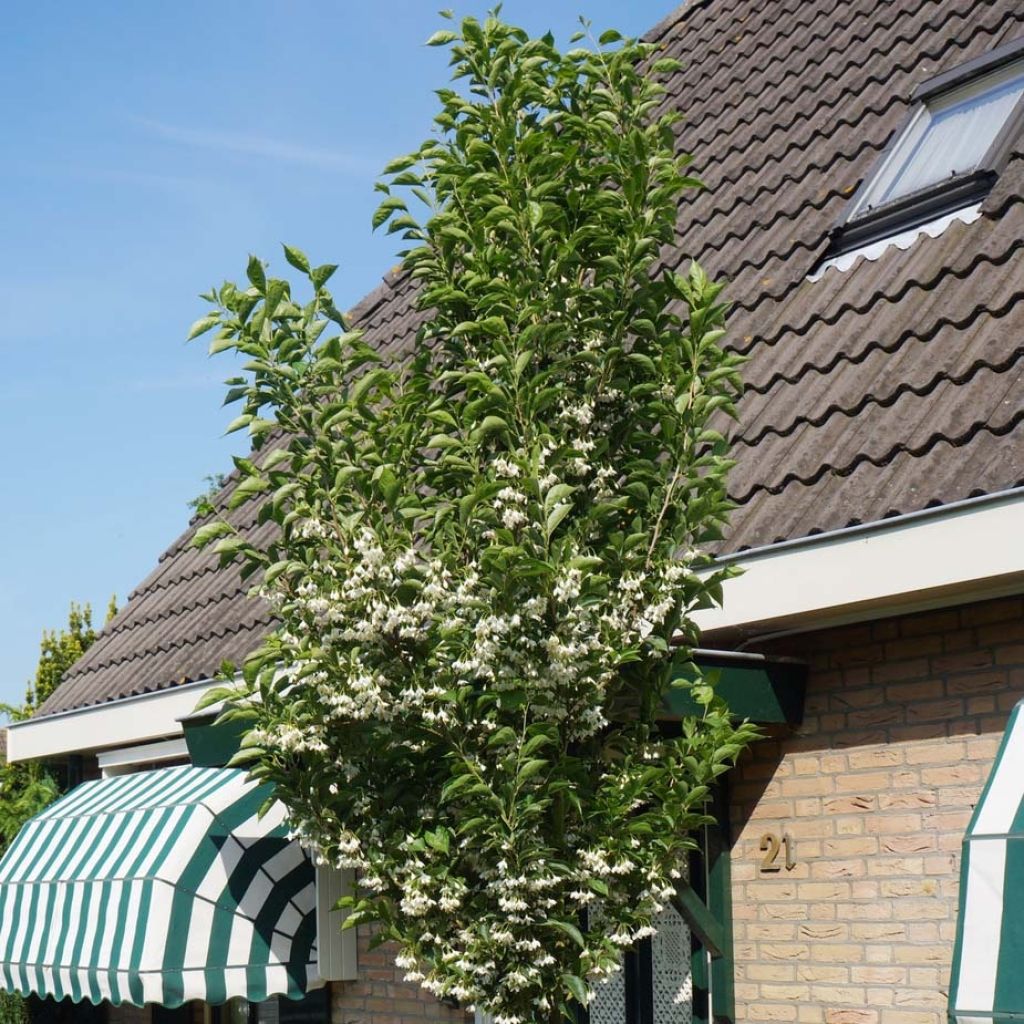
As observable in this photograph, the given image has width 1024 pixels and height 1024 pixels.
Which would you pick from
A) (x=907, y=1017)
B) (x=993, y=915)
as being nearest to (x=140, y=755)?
(x=907, y=1017)

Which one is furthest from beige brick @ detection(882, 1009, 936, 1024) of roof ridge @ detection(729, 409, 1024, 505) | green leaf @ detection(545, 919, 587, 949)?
roof ridge @ detection(729, 409, 1024, 505)

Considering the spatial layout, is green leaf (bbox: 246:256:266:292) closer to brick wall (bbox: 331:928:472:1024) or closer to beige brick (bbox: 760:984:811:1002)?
beige brick (bbox: 760:984:811:1002)

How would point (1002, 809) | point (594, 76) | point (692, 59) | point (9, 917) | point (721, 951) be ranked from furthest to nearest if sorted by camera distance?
point (692, 59), point (9, 917), point (721, 951), point (594, 76), point (1002, 809)

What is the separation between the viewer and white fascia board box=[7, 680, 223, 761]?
991cm

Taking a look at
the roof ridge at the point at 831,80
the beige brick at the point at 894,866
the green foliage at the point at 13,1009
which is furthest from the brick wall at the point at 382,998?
the green foliage at the point at 13,1009

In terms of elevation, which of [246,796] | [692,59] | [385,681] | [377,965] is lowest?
[377,965]

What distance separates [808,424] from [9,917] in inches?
238

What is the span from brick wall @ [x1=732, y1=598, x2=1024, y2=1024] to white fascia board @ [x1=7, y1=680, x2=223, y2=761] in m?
3.84

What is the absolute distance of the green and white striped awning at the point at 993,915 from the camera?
4250mm

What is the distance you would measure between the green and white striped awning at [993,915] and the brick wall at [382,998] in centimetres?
414

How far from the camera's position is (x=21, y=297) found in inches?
477

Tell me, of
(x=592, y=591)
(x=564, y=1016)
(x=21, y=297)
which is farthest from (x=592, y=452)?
(x=21, y=297)

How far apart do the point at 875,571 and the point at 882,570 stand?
0.11 feet

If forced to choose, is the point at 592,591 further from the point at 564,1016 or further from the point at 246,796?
the point at 246,796
